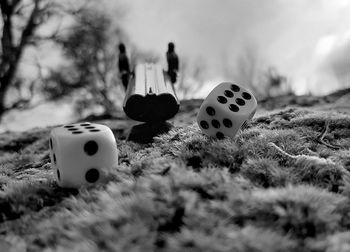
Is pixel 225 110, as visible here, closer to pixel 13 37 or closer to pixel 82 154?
pixel 82 154

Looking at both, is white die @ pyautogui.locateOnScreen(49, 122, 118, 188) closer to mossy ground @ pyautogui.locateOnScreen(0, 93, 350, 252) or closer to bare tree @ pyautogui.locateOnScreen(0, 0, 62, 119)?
mossy ground @ pyautogui.locateOnScreen(0, 93, 350, 252)

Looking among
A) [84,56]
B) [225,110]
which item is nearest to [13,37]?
[84,56]

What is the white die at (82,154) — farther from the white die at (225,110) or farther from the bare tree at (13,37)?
the bare tree at (13,37)

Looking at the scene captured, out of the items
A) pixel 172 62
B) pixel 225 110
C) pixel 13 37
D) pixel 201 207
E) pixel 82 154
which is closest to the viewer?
pixel 201 207

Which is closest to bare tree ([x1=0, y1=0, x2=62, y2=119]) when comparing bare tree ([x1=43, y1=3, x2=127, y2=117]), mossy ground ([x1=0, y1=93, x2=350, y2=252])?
bare tree ([x1=43, y1=3, x2=127, y2=117])

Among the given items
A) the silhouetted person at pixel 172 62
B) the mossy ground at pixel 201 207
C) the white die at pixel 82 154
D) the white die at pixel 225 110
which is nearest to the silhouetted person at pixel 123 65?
the silhouetted person at pixel 172 62

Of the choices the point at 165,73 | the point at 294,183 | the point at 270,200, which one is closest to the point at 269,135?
the point at 294,183
